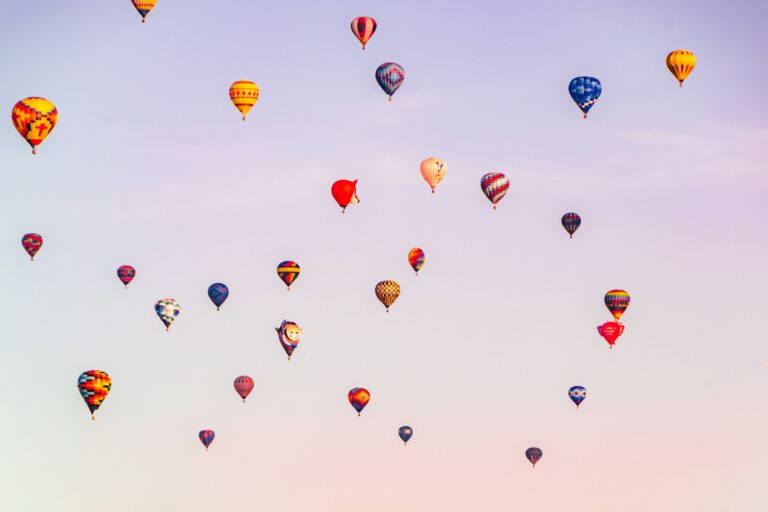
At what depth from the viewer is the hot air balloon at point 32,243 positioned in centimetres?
12644

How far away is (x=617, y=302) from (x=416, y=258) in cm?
1480

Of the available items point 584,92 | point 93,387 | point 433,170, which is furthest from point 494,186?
point 93,387

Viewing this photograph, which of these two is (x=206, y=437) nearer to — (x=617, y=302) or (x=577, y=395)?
(x=577, y=395)

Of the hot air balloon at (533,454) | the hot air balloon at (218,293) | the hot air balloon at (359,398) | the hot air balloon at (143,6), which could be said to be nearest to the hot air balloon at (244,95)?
the hot air balloon at (143,6)

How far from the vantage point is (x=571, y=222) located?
123562 mm

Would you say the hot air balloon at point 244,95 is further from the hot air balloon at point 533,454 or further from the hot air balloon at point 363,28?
the hot air balloon at point 533,454

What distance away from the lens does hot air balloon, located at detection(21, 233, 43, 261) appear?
126 metres

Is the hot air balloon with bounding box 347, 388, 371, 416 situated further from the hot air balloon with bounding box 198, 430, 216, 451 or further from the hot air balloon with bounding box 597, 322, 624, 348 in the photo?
the hot air balloon with bounding box 597, 322, 624, 348

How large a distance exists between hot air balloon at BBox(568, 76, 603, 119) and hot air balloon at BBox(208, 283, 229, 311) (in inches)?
1071

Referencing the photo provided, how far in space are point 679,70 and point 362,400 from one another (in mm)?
32025

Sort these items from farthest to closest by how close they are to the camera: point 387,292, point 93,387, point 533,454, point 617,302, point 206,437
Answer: point 533,454, point 206,437, point 387,292, point 617,302, point 93,387

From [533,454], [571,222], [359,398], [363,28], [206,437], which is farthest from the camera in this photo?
[533,454]

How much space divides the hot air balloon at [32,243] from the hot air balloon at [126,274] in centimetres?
624

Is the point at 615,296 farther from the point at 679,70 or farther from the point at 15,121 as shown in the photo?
the point at 15,121
